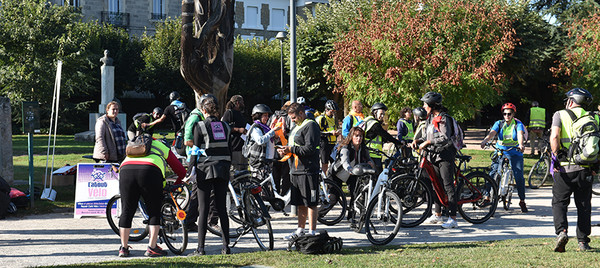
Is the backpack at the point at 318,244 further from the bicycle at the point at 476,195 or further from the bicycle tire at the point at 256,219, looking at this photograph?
the bicycle at the point at 476,195

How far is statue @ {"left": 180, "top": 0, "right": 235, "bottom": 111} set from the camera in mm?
15031

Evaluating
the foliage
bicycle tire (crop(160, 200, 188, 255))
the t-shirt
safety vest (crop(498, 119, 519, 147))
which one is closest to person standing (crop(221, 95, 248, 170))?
the t-shirt

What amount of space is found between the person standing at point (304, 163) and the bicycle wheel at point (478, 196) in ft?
9.80

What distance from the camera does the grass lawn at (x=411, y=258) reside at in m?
6.85

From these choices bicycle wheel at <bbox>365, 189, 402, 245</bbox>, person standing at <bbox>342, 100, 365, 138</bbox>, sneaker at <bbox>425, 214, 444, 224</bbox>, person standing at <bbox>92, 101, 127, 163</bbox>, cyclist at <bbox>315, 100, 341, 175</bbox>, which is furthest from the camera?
cyclist at <bbox>315, 100, 341, 175</bbox>

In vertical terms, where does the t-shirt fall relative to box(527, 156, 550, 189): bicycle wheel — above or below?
above

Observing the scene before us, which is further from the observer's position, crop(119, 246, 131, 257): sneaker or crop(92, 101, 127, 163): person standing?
crop(92, 101, 127, 163): person standing

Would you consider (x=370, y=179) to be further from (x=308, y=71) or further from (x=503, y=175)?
(x=308, y=71)

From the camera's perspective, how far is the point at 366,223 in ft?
26.9

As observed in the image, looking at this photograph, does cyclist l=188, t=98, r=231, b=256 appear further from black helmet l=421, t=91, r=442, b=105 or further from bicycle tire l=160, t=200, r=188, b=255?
black helmet l=421, t=91, r=442, b=105

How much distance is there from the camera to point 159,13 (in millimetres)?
53812

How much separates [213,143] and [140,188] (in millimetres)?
928

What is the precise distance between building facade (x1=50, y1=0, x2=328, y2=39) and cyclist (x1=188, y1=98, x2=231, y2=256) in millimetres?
39330

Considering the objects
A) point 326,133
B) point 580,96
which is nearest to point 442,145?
point 580,96
